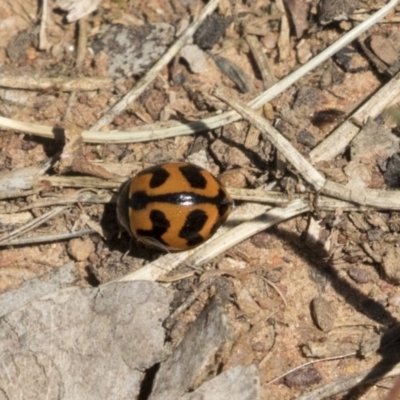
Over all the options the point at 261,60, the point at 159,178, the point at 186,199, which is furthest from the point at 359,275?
the point at 261,60

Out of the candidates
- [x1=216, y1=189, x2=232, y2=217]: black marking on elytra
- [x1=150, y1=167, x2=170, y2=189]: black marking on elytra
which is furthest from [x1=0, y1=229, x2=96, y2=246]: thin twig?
[x1=216, y1=189, x2=232, y2=217]: black marking on elytra

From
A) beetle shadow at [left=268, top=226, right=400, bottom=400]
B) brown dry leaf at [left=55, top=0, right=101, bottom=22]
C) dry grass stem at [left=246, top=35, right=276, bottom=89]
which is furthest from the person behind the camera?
brown dry leaf at [left=55, top=0, right=101, bottom=22]

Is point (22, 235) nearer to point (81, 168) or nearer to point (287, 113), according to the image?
point (81, 168)

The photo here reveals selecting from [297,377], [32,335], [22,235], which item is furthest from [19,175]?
[297,377]

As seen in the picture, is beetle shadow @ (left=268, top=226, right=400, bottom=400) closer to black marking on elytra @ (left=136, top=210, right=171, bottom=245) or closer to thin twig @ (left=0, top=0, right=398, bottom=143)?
black marking on elytra @ (left=136, top=210, right=171, bottom=245)

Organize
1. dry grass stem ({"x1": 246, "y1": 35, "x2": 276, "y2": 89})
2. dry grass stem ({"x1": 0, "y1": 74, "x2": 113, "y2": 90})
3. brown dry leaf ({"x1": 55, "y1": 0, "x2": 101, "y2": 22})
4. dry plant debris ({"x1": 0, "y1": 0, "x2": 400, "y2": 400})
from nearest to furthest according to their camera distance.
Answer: dry plant debris ({"x1": 0, "y1": 0, "x2": 400, "y2": 400}) → dry grass stem ({"x1": 246, "y1": 35, "x2": 276, "y2": 89}) → dry grass stem ({"x1": 0, "y1": 74, "x2": 113, "y2": 90}) → brown dry leaf ({"x1": 55, "y1": 0, "x2": 101, "y2": 22})

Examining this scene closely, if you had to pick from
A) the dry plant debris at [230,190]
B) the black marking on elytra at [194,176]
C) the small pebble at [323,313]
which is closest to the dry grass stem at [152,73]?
the dry plant debris at [230,190]

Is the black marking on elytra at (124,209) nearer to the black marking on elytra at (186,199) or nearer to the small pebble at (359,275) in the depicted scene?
the black marking on elytra at (186,199)
